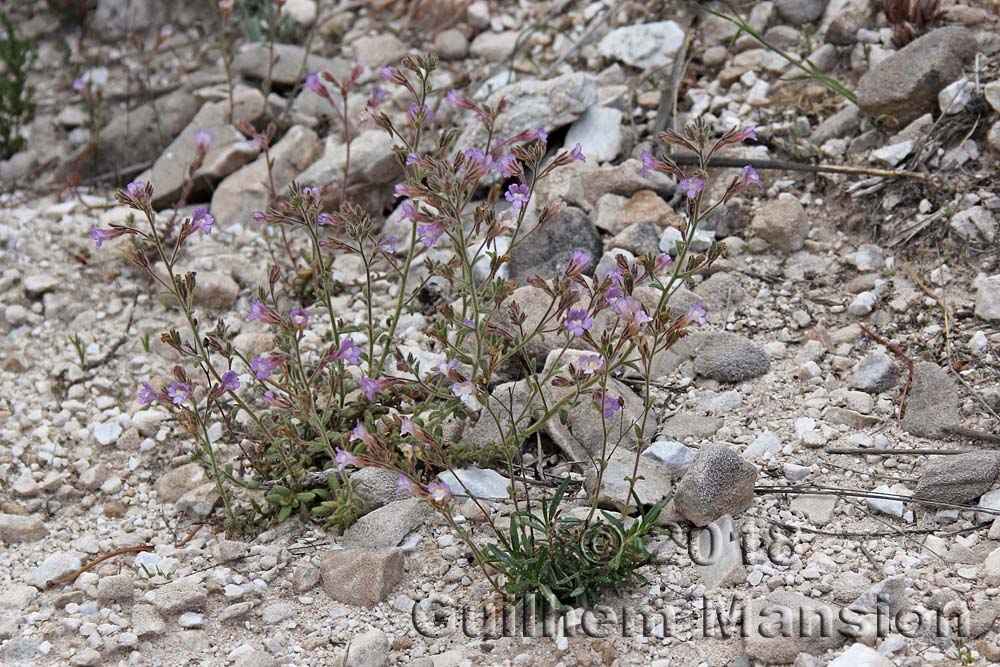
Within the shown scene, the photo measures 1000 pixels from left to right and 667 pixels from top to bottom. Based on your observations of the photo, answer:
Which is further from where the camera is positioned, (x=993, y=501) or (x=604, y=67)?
(x=604, y=67)

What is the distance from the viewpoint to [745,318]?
4109 millimetres

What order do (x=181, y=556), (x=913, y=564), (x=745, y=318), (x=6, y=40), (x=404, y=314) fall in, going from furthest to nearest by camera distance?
(x=6, y=40)
(x=404, y=314)
(x=745, y=318)
(x=181, y=556)
(x=913, y=564)

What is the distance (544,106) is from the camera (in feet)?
16.5

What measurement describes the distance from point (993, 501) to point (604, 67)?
128 inches

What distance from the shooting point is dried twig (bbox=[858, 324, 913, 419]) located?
356 centimetres

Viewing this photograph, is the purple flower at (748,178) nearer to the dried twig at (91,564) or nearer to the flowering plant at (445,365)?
the flowering plant at (445,365)

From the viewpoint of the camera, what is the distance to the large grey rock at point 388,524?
3.41 metres

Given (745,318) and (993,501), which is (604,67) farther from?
(993,501)

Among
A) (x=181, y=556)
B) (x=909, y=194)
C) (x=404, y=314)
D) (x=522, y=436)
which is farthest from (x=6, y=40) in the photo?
(x=909, y=194)

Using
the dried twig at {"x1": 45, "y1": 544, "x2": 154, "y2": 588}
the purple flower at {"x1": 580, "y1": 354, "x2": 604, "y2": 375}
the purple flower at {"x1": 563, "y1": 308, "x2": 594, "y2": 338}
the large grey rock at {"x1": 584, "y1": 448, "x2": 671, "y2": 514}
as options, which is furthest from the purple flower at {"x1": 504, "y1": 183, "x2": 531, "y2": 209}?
the dried twig at {"x1": 45, "y1": 544, "x2": 154, "y2": 588}

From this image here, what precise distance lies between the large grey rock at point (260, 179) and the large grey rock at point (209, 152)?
81mm

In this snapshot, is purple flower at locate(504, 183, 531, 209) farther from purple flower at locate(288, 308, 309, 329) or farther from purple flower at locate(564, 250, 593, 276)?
purple flower at locate(288, 308, 309, 329)

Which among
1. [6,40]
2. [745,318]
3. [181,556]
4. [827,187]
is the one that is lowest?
[181,556]

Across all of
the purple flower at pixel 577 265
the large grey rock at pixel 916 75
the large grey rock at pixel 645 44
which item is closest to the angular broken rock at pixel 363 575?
the purple flower at pixel 577 265
